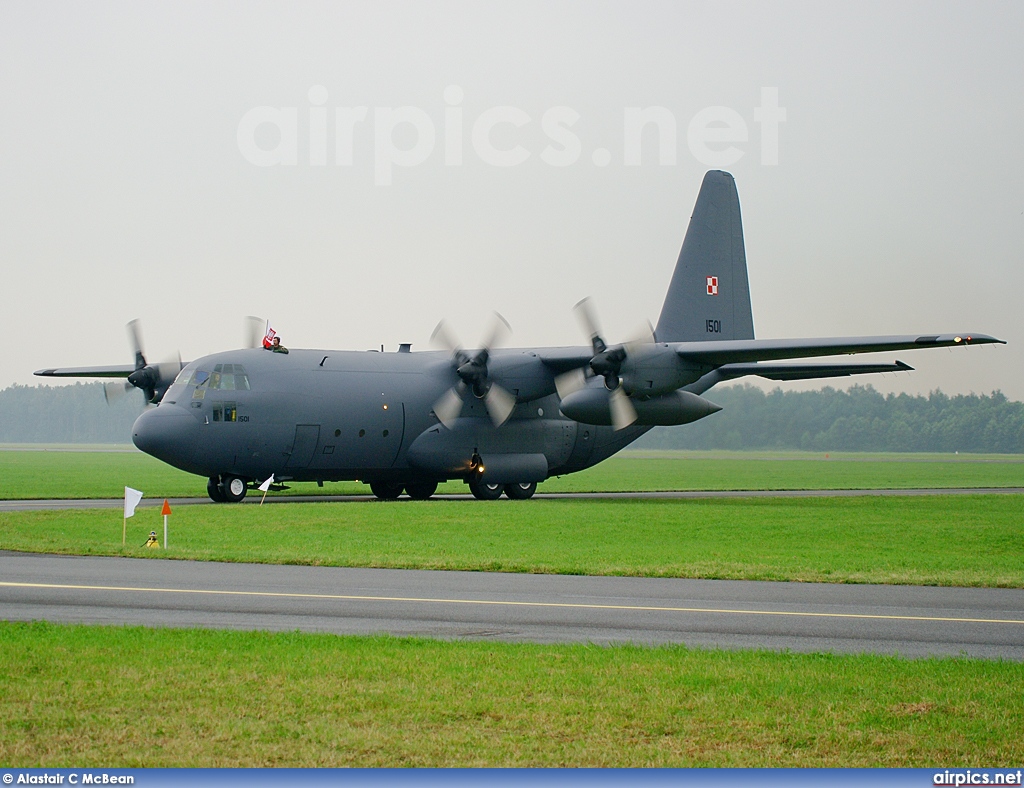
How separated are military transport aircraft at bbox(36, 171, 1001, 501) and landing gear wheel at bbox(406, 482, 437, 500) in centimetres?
7

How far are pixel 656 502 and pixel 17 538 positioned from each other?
19.6 meters

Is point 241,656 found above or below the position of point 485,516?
above

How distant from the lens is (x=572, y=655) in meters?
10.7

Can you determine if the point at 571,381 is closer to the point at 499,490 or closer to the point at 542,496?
the point at 499,490

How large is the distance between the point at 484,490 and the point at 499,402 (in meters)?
3.09

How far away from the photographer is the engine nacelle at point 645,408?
34.4m

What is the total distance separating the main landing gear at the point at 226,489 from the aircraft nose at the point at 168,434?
205 centimetres

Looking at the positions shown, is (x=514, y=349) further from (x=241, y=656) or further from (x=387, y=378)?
(x=241, y=656)

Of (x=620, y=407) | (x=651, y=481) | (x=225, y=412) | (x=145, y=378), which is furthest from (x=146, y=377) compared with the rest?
(x=651, y=481)

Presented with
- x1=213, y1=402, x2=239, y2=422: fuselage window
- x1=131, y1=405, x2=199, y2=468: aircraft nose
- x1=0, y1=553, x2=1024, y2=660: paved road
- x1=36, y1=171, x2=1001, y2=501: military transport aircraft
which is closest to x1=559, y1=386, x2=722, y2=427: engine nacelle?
x1=36, y1=171, x2=1001, y2=501: military transport aircraft

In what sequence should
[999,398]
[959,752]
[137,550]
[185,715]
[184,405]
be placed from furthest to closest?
1. [999,398]
2. [184,405]
3. [137,550]
4. [185,715]
5. [959,752]

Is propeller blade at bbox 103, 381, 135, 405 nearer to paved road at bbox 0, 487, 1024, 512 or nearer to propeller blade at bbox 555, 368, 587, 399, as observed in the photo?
paved road at bbox 0, 487, 1024, 512

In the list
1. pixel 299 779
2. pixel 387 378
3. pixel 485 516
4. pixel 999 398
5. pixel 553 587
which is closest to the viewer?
pixel 299 779

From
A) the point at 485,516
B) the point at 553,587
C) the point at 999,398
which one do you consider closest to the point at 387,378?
the point at 485,516
